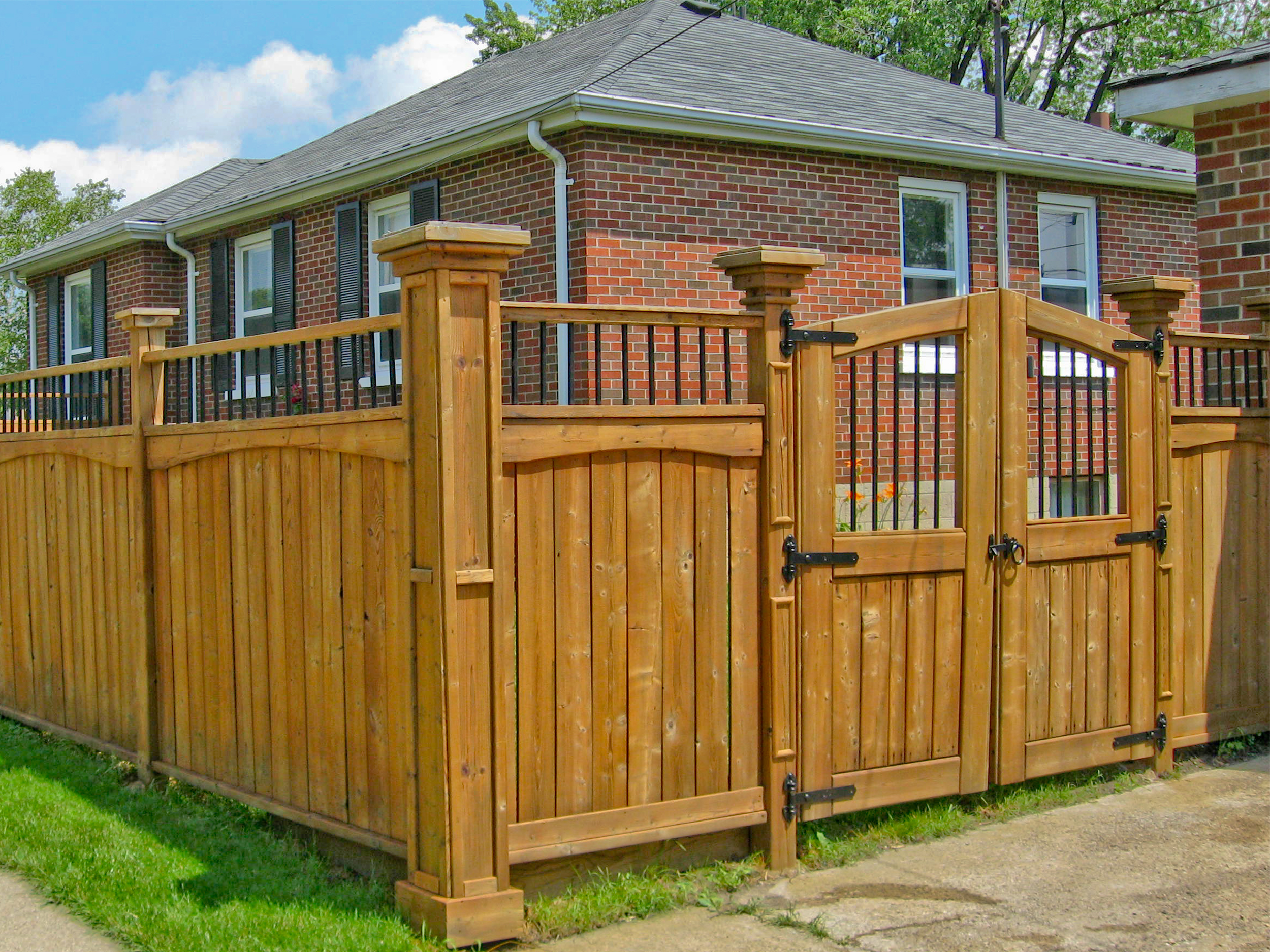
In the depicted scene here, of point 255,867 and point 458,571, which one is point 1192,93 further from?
point 255,867

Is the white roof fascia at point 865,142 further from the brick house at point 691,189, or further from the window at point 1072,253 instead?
the window at point 1072,253

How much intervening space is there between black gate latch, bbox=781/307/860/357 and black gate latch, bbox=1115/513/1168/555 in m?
1.87

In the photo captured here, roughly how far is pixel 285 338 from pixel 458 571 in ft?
5.13

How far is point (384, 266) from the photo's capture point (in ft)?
44.0

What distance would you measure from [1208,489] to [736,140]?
597cm

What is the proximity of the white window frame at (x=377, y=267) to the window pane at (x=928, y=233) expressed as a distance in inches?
192

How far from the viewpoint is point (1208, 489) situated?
665cm

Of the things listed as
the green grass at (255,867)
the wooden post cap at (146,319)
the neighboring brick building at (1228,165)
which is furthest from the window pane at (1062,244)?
the wooden post cap at (146,319)

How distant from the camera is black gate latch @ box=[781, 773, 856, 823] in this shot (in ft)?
16.9

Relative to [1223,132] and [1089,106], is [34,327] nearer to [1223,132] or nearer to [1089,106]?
[1223,132]

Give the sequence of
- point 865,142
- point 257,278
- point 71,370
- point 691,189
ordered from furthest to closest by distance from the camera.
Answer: point 257,278, point 865,142, point 691,189, point 71,370

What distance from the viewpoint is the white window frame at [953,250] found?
1243 centimetres

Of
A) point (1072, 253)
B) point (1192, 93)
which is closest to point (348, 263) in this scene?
point (1072, 253)

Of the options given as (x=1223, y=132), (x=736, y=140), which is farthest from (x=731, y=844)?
(x=736, y=140)
